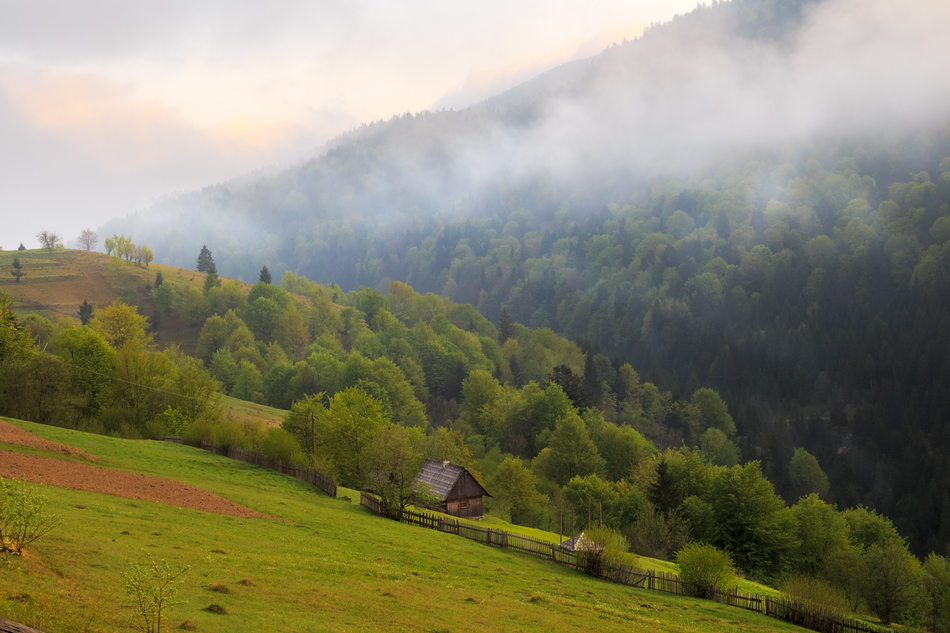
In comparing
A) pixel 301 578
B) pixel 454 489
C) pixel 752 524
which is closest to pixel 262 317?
pixel 454 489

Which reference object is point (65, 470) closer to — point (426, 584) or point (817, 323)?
point (426, 584)

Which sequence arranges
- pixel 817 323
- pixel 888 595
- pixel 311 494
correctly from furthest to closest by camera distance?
pixel 817 323 < pixel 888 595 < pixel 311 494

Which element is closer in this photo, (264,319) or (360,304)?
(264,319)

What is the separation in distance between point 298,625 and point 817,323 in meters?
199

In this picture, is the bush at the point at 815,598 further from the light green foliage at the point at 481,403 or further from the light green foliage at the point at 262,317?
the light green foliage at the point at 262,317

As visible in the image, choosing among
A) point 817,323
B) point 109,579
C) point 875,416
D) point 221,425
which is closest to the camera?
point 109,579

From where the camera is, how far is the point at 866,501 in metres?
121

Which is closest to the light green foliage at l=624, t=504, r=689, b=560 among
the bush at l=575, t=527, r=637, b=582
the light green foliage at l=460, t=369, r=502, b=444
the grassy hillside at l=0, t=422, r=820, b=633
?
the bush at l=575, t=527, r=637, b=582

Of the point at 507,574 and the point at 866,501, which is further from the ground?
the point at 866,501

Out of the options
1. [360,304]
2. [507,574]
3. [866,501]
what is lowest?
[507,574]

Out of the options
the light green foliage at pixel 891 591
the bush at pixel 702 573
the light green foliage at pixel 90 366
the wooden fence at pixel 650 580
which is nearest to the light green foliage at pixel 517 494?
the wooden fence at pixel 650 580

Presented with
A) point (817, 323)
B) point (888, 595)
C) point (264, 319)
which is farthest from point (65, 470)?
point (817, 323)

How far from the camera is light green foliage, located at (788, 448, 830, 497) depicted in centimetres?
11625

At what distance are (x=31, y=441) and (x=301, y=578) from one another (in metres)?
27.3
